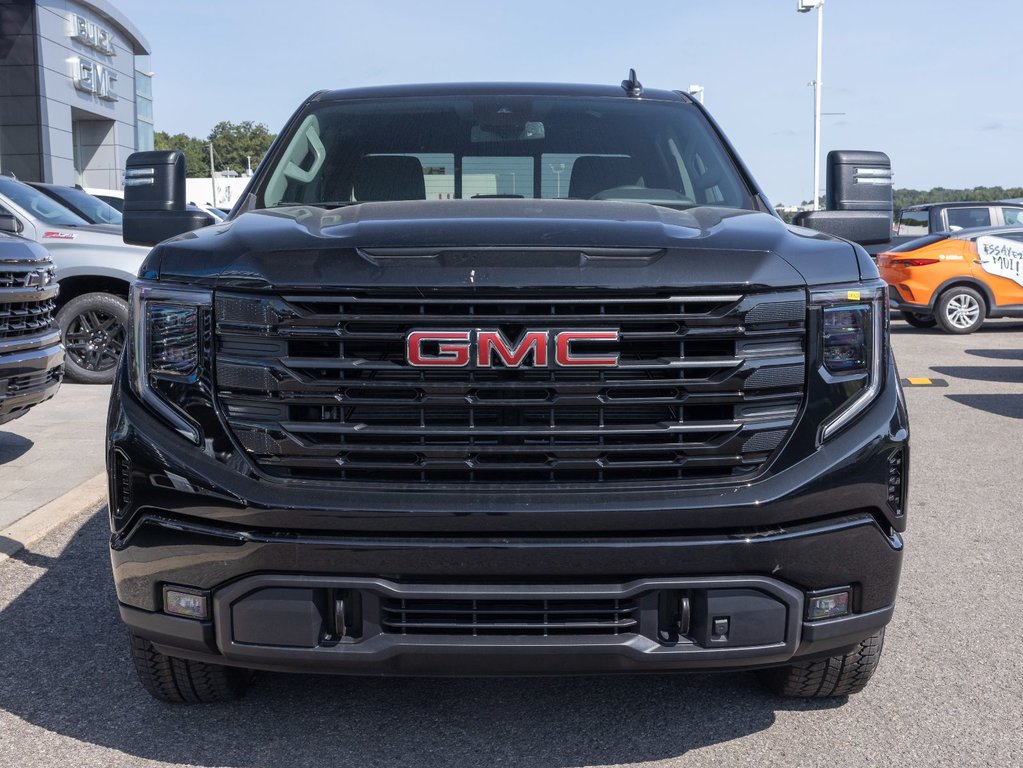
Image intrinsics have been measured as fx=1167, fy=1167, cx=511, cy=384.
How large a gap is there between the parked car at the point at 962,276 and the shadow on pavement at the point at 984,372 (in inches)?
138

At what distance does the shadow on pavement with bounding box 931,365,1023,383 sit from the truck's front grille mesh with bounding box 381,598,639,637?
31.2ft

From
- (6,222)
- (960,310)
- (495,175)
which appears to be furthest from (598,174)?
(960,310)

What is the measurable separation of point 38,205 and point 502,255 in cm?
932

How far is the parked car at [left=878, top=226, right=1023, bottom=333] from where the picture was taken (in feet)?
51.2

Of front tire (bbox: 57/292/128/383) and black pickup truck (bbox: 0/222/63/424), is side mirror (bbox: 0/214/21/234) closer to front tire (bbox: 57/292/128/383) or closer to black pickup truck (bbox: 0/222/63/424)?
black pickup truck (bbox: 0/222/63/424)

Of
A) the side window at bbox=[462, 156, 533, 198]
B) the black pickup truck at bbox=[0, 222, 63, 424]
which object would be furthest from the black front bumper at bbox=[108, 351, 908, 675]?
the black pickup truck at bbox=[0, 222, 63, 424]

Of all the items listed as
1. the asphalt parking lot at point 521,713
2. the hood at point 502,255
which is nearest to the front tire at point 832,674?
the asphalt parking lot at point 521,713

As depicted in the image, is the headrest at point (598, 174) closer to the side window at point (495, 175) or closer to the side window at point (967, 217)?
the side window at point (495, 175)

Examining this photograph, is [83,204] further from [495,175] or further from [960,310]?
[960,310]

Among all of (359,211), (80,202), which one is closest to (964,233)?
(80,202)

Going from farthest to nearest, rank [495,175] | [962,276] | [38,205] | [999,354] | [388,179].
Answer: [962,276] < [999,354] < [38,205] < [495,175] < [388,179]

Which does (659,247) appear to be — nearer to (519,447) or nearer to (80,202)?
(519,447)

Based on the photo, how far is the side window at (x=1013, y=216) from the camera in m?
17.2

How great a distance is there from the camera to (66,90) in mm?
45156
